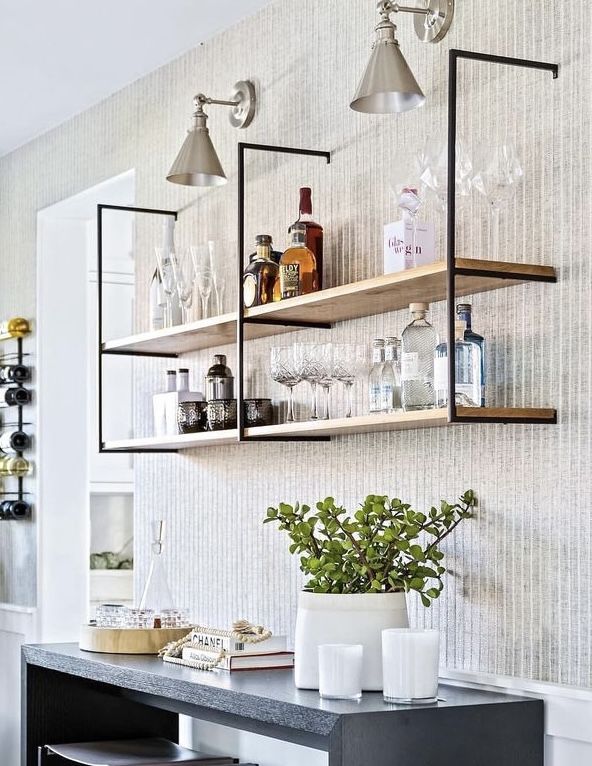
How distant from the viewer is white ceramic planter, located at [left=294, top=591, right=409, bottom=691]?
2484 mm

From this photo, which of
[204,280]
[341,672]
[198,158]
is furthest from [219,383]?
[341,672]

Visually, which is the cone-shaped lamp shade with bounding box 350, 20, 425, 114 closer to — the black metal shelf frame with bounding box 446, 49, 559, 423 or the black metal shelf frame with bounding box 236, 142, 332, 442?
the black metal shelf frame with bounding box 446, 49, 559, 423

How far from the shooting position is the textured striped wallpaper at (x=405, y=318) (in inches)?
94.5

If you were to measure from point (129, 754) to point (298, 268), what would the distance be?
1.35 metres

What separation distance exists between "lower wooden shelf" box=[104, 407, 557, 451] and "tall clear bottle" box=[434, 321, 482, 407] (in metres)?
0.04

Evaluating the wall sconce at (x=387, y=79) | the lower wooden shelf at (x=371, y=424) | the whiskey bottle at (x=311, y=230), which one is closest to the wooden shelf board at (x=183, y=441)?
the lower wooden shelf at (x=371, y=424)

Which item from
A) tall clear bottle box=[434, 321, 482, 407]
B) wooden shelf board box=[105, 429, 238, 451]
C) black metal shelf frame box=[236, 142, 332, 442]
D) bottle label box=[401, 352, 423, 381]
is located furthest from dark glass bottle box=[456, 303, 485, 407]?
wooden shelf board box=[105, 429, 238, 451]

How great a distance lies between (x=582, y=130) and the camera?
2.39 meters

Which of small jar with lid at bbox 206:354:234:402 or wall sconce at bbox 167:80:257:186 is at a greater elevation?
wall sconce at bbox 167:80:257:186

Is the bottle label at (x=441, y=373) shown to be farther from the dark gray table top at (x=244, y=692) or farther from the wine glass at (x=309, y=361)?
the dark gray table top at (x=244, y=692)

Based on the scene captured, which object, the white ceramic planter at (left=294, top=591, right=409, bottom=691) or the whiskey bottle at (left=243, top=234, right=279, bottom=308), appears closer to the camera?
the white ceramic planter at (left=294, top=591, right=409, bottom=691)

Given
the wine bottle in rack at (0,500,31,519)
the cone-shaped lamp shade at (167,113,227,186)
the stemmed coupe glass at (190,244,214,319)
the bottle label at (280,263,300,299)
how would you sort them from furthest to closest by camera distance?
the wine bottle in rack at (0,500,31,519)
the stemmed coupe glass at (190,244,214,319)
the cone-shaped lamp shade at (167,113,227,186)
the bottle label at (280,263,300,299)

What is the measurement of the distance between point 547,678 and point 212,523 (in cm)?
137

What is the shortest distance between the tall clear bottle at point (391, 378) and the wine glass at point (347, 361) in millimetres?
163
